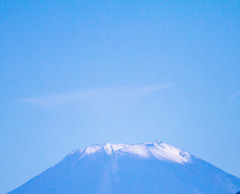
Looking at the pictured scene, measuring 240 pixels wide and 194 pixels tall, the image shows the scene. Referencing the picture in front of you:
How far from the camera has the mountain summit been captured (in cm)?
8744

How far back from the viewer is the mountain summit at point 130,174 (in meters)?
87.4

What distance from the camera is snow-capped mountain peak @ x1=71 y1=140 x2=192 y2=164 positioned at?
10056 cm

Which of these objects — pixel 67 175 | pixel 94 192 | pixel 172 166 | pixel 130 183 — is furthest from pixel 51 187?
pixel 172 166

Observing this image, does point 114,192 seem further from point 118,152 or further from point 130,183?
point 118,152

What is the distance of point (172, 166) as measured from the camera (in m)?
96.0

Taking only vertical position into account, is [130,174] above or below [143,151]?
below

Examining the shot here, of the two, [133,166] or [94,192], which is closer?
[94,192]

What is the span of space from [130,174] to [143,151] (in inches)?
469

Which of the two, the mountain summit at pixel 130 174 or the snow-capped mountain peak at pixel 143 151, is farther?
the snow-capped mountain peak at pixel 143 151

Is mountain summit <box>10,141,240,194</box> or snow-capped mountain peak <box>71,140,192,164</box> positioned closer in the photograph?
mountain summit <box>10,141,240,194</box>

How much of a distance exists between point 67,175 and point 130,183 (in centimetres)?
1459

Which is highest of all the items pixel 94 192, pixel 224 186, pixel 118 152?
pixel 118 152

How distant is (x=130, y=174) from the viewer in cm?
9100

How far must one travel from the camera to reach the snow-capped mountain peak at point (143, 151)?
100562mm
